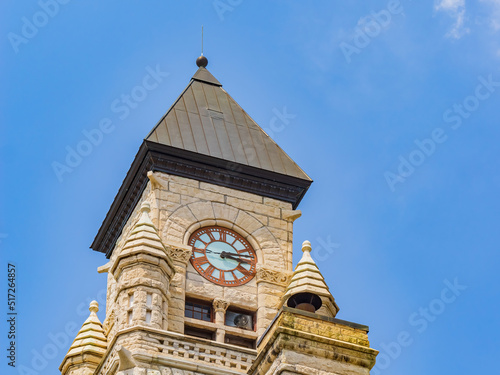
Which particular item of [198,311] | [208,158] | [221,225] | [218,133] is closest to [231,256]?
[221,225]

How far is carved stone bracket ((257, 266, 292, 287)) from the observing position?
140 ft

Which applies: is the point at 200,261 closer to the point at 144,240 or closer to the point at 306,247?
the point at 144,240

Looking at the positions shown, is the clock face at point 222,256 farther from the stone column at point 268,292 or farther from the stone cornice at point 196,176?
the stone cornice at point 196,176

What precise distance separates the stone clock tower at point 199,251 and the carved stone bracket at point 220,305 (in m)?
0.04

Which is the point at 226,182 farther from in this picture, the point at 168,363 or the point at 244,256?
the point at 168,363

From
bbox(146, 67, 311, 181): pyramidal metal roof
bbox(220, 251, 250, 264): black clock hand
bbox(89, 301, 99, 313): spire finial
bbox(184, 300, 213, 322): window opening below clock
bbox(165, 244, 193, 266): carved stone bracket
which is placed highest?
bbox(146, 67, 311, 181): pyramidal metal roof

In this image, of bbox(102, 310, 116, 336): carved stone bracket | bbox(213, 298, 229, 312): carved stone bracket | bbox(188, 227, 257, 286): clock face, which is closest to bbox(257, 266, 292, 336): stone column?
bbox(188, 227, 257, 286): clock face

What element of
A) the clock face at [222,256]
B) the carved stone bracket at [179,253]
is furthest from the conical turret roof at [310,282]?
the carved stone bracket at [179,253]

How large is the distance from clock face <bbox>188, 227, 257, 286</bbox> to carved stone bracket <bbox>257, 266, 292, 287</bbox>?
315 mm

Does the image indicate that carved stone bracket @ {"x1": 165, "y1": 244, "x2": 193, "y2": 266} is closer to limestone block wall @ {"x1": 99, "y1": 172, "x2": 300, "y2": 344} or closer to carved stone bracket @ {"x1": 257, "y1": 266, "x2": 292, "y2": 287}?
limestone block wall @ {"x1": 99, "y1": 172, "x2": 300, "y2": 344}

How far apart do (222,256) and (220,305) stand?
2.06m

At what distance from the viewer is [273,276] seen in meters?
42.8

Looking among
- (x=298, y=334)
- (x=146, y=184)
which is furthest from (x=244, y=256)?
(x=298, y=334)

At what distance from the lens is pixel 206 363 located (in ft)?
125
